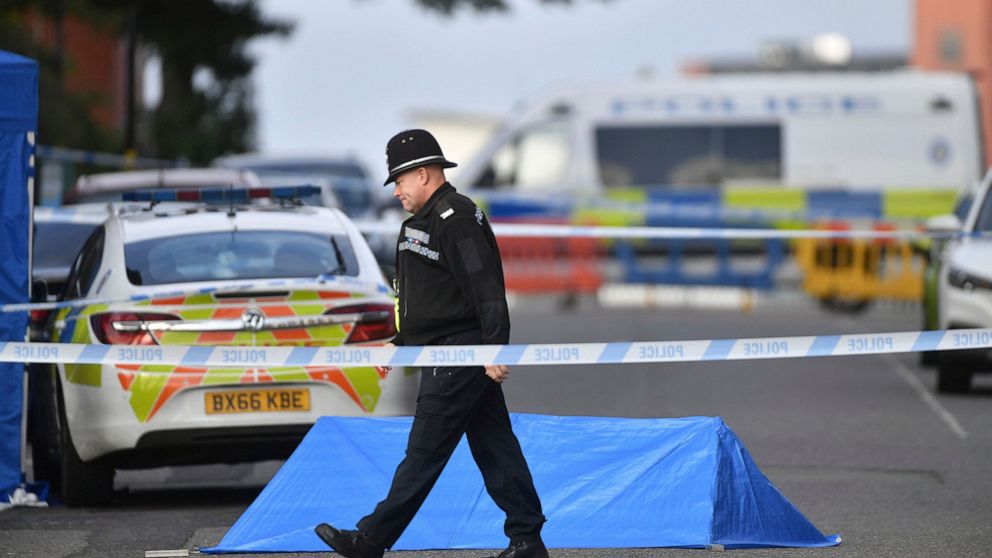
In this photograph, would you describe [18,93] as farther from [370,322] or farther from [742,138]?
[742,138]

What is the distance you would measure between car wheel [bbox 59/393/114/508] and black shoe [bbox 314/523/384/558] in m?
2.81

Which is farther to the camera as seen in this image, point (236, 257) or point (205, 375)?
point (236, 257)

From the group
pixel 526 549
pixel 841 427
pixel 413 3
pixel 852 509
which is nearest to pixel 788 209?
pixel 413 3

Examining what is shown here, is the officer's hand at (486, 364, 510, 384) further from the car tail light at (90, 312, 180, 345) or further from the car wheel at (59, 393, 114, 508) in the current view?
the car wheel at (59, 393, 114, 508)

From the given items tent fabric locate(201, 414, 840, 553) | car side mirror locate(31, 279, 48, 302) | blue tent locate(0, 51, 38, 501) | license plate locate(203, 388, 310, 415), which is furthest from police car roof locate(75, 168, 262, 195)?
tent fabric locate(201, 414, 840, 553)

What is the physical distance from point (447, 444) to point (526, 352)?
2.14 feet

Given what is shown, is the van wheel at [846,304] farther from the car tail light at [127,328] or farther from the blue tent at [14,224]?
the car tail light at [127,328]

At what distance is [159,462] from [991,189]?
791 centimetres

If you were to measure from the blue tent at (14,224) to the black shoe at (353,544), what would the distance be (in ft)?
10.9

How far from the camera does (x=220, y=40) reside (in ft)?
129

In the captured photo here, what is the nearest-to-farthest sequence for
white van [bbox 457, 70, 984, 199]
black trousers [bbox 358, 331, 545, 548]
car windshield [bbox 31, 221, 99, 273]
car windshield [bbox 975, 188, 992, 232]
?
black trousers [bbox 358, 331, 545, 548]
car windshield [bbox 31, 221, 99, 273]
car windshield [bbox 975, 188, 992, 232]
white van [bbox 457, 70, 984, 199]

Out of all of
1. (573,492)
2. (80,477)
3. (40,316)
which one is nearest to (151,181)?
(40,316)

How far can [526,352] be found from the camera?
26.5ft

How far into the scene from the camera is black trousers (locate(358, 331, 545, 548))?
7.54 metres
